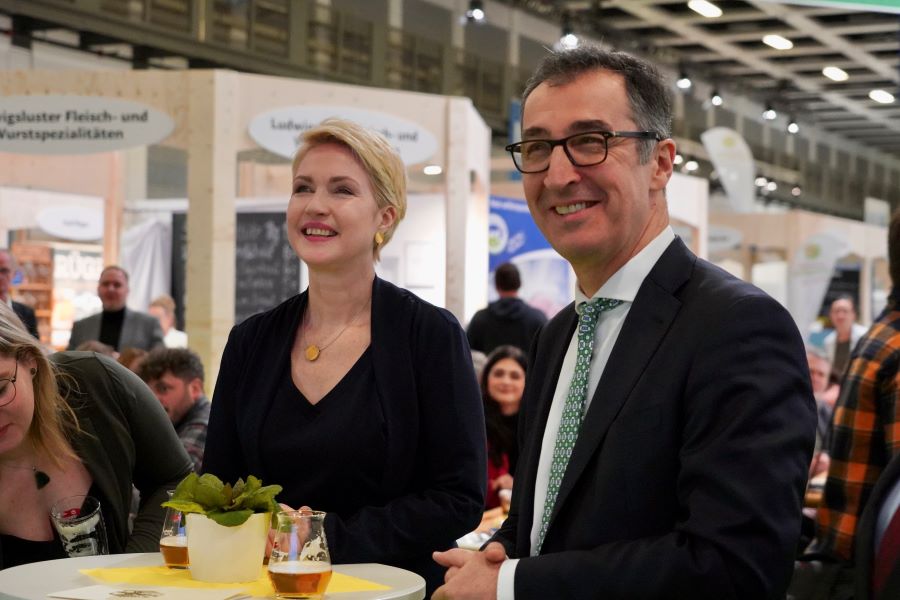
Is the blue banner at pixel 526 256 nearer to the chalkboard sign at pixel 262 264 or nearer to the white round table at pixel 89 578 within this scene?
the chalkboard sign at pixel 262 264

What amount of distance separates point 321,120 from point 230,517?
235 inches

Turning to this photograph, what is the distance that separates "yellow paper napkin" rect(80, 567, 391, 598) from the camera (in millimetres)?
1841

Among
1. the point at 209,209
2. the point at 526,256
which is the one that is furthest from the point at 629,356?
the point at 526,256

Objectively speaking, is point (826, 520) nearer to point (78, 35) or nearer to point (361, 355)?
point (361, 355)

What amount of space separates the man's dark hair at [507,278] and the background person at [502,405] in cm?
229

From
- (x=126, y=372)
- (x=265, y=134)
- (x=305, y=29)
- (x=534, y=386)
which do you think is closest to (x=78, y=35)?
(x=305, y=29)

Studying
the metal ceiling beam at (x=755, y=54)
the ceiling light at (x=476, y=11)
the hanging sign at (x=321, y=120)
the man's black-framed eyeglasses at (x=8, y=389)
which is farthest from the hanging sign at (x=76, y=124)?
the metal ceiling beam at (x=755, y=54)

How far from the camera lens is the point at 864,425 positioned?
126 inches

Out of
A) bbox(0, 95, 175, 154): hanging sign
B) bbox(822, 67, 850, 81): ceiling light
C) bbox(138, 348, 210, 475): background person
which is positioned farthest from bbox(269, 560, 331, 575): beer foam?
bbox(822, 67, 850, 81): ceiling light

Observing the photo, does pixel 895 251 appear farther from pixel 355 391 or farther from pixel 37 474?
pixel 37 474

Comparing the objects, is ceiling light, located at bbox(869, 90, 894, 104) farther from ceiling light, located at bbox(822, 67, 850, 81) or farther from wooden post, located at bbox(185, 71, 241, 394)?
wooden post, located at bbox(185, 71, 241, 394)

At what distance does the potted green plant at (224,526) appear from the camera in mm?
1867

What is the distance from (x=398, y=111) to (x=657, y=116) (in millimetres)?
6049

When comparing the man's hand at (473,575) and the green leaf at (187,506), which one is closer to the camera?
the man's hand at (473,575)
